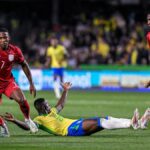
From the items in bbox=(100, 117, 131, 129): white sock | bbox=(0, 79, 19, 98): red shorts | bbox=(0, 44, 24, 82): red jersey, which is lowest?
bbox=(100, 117, 131, 129): white sock

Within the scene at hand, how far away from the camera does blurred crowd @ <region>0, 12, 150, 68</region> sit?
32469 millimetres

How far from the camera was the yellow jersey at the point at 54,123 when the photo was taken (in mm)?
12570

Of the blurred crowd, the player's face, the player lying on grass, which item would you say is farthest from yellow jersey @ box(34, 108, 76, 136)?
the blurred crowd

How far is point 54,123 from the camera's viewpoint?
1259 cm

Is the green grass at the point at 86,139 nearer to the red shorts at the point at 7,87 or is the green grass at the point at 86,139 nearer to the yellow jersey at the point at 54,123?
the yellow jersey at the point at 54,123

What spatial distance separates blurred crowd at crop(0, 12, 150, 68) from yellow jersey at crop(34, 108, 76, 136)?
59.3 feet

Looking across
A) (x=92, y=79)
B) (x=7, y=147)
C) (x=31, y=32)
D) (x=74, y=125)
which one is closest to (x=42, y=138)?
(x=74, y=125)

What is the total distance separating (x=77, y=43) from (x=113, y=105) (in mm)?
12453

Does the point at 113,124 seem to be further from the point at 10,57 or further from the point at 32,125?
the point at 10,57

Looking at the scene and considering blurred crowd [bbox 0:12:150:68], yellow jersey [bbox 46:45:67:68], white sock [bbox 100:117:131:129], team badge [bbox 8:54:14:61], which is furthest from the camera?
blurred crowd [bbox 0:12:150:68]

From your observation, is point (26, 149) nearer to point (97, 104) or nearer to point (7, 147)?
point (7, 147)

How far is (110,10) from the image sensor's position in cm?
3700

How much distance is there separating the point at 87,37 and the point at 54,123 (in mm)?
21622

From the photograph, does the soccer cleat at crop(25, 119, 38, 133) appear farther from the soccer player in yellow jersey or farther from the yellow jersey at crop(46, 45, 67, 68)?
the yellow jersey at crop(46, 45, 67, 68)
